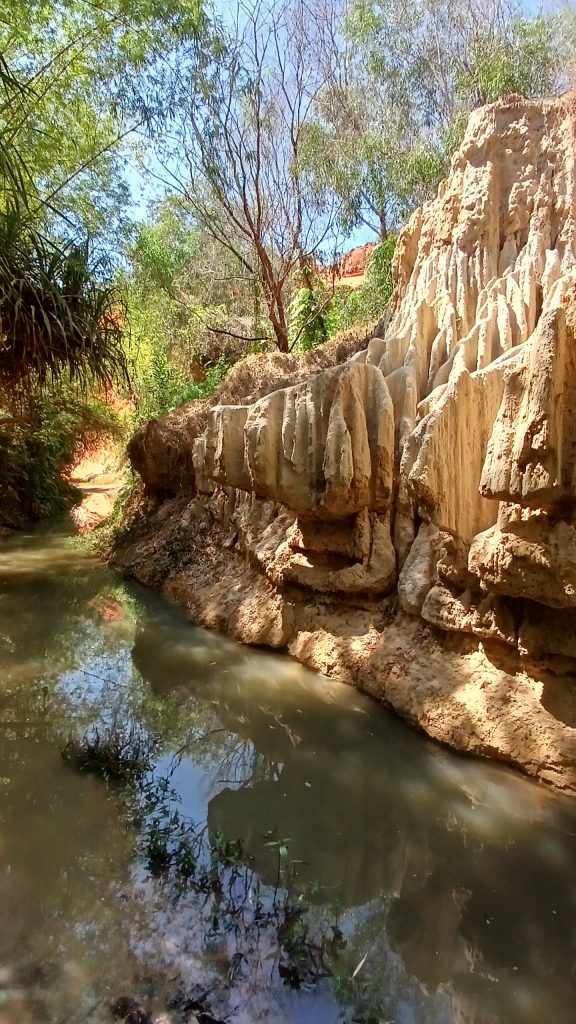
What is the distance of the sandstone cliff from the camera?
3.41m

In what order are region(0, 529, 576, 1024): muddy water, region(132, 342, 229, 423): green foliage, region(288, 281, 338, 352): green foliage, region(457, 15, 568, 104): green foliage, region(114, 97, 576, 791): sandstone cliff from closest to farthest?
region(0, 529, 576, 1024): muddy water → region(114, 97, 576, 791): sandstone cliff → region(457, 15, 568, 104): green foliage → region(288, 281, 338, 352): green foliage → region(132, 342, 229, 423): green foliage

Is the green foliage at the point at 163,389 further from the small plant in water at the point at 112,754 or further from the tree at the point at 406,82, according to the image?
the small plant in water at the point at 112,754

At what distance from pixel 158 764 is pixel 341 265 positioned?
1236cm

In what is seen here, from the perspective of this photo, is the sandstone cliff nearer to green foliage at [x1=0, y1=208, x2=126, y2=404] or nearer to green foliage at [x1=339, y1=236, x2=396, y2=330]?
green foliage at [x1=0, y1=208, x2=126, y2=404]

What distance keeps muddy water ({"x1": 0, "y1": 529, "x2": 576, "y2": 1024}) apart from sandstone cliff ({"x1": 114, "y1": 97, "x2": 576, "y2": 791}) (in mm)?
412

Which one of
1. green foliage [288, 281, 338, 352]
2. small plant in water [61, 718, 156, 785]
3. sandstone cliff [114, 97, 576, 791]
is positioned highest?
green foliage [288, 281, 338, 352]

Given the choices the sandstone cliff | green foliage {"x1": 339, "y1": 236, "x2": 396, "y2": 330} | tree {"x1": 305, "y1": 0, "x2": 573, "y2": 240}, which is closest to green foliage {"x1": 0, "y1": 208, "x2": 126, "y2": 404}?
the sandstone cliff

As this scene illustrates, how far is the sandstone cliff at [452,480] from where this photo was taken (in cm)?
341

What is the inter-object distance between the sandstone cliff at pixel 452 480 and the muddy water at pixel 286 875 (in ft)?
1.35

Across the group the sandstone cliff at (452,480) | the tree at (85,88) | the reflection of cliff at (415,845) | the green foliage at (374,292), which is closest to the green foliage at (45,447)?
the tree at (85,88)

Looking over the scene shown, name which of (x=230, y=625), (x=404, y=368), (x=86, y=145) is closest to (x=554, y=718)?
(x=404, y=368)

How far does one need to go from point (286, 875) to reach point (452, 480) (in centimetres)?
235

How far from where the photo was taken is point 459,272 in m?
5.68

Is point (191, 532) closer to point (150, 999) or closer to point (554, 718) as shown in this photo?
point (554, 718)
